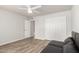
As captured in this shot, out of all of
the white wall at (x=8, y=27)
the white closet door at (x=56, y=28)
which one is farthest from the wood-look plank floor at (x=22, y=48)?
the white closet door at (x=56, y=28)

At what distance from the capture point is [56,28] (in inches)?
196

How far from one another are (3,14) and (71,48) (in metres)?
3.47

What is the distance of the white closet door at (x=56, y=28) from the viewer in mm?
4617

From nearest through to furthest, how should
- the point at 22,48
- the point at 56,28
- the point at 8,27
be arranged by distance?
1. the point at 22,48
2. the point at 8,27
3. the point at 56,28

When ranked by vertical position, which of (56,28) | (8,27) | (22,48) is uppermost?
(8,27)

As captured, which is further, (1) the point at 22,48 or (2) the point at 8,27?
(2) the point at 8,27

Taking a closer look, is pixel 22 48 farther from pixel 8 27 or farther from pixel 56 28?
pixel 56 28

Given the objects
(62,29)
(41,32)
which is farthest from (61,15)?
(41,32)

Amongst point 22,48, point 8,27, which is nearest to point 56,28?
point 22,48

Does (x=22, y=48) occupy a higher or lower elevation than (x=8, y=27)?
lower

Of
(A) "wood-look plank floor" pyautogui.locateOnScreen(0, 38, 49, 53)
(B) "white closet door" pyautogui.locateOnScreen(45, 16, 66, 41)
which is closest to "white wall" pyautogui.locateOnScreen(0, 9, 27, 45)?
(A) "wood-look plank floor" pyautogui.locateOnScreen(0, 38, 49, 53)

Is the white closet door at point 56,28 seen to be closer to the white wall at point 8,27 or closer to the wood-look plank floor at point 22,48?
the wood-look plank floor at point 22,48

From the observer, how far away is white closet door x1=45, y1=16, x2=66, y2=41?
4.62 meters
